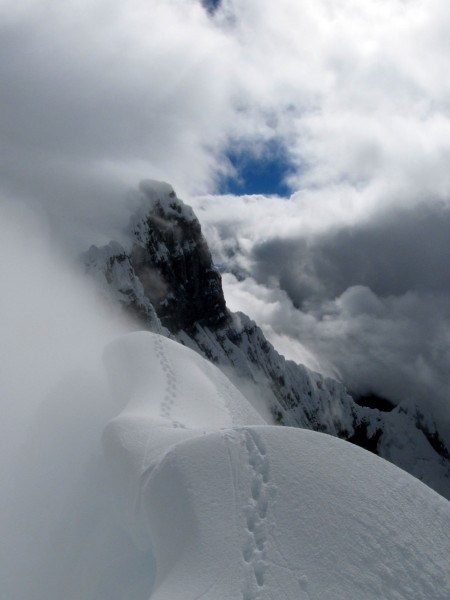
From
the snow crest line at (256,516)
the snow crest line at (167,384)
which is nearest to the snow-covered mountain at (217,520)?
the snow crest line at (256,516)

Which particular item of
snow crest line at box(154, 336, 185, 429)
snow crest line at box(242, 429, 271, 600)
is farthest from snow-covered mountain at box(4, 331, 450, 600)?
snow crest line at box(154, 336, 185, 429)

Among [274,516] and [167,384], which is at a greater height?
[167,384]

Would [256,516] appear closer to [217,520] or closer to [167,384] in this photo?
[217,520]

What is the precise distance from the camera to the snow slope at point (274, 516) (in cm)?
795

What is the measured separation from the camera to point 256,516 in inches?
358

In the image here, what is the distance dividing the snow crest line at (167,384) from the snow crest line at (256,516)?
3362 millimetres

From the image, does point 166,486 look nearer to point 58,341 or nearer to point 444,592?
point 444,592

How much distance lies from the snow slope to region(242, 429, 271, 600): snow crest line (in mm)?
18

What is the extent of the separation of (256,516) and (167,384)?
8.40 m

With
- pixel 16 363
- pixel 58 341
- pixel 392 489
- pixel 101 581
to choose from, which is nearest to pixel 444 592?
pixel 392 489

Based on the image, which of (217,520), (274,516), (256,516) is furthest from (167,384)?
(274,516)

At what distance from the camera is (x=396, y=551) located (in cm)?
843

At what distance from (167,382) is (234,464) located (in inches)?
293

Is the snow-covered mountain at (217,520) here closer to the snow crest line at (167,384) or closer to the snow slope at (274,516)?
the snow slope at (274,516)
